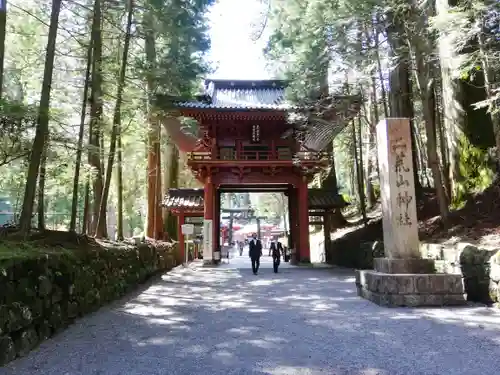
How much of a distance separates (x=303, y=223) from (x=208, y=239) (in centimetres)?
366

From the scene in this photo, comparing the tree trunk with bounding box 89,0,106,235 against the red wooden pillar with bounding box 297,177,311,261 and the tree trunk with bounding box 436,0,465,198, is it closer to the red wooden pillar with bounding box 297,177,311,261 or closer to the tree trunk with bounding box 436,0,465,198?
the tree trunk with bounding box 436,0,465,198

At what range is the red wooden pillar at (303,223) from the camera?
15.1m

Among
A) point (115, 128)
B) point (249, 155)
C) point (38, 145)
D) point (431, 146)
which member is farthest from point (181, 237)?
point (38, 145)

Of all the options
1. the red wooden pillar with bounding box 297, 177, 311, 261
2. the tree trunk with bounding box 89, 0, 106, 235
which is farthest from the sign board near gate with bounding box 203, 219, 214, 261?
the tree trunk with bounding box 89, 0, 106, 235

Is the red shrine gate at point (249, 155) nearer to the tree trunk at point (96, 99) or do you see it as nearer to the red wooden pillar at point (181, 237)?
the red wooden pillar at point (181, 237)

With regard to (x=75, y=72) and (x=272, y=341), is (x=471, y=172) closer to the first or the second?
(x=272, y=341)

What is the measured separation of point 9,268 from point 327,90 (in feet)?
38.6

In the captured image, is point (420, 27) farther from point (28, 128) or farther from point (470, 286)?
point (28, 128)

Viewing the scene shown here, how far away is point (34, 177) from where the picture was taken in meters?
5.32

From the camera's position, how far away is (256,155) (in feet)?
49.9

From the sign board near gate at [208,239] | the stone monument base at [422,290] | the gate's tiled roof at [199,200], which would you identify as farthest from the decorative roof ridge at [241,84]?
the stone monument base at [422,290]

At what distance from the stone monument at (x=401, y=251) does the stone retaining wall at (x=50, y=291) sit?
4.70 meters

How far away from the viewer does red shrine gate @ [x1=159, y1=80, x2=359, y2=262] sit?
1446 centimetres

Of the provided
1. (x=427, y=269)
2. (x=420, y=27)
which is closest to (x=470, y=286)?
(x=427, y=269)
